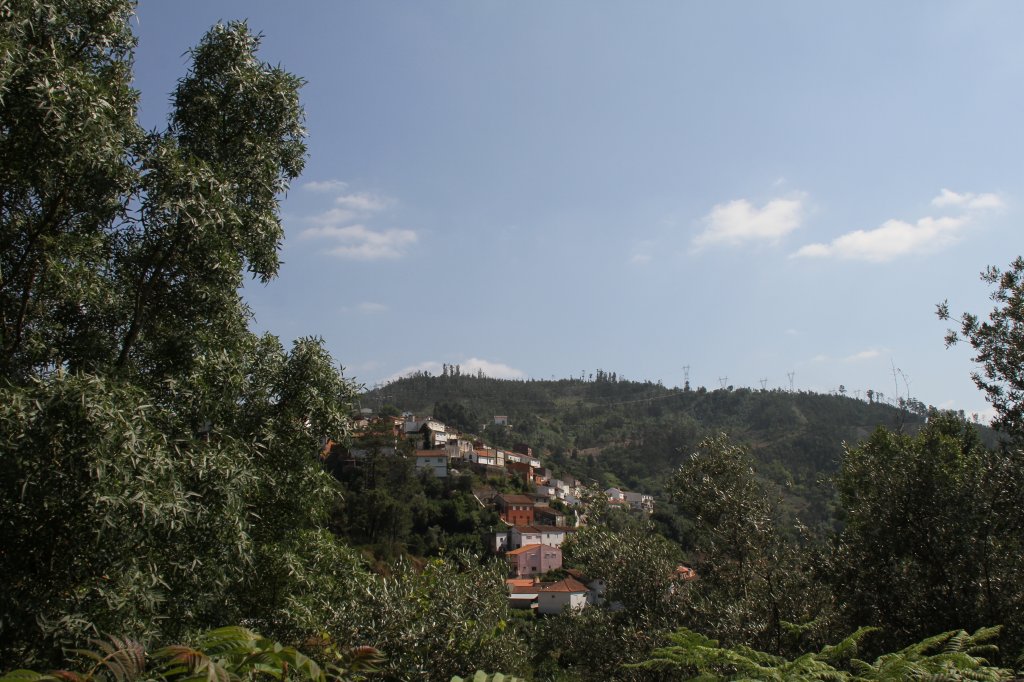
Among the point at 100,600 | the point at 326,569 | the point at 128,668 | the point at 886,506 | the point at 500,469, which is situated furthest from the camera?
the point at 500,469

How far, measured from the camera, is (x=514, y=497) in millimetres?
91812

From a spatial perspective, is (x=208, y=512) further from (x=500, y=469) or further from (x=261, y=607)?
(x=500, y=469)

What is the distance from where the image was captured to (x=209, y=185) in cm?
737

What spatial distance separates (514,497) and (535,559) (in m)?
12.6

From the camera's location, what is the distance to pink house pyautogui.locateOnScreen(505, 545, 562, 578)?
78000 millimetres

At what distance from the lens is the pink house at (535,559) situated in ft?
256

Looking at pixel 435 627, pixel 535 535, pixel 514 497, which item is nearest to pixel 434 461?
pixel 514 497

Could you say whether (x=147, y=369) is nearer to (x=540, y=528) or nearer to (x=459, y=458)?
(x=540, y=528)

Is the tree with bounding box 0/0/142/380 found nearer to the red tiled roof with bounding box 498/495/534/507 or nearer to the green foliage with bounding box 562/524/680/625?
the green foliage with bounding box 562/524/680/625

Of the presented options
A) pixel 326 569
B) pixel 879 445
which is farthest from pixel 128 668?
pixel 879 445

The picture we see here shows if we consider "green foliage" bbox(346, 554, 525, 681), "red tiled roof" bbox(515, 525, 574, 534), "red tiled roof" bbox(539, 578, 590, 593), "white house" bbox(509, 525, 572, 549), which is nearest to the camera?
"green foliage" bbox(346, 554, 525, 681)

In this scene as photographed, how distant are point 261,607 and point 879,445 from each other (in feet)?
59.7

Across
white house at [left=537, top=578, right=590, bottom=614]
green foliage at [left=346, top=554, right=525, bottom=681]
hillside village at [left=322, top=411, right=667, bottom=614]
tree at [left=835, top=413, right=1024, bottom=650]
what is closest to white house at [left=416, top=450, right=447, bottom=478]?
hillside village at [left=322, top=411, right=667, bottom=614]

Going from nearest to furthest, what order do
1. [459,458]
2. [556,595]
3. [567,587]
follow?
1. [556,595]
2. [567,587]
3. [459,458]
